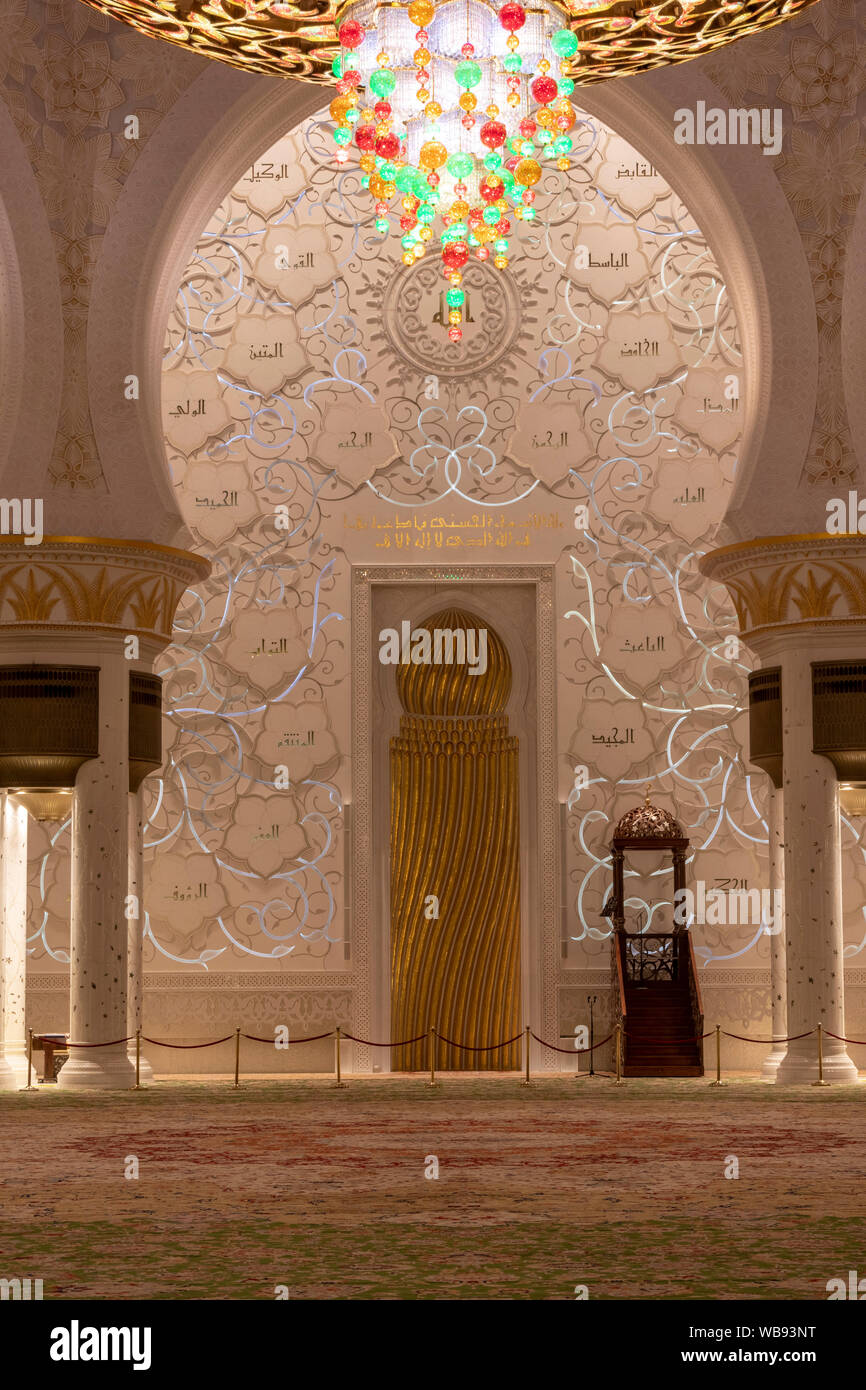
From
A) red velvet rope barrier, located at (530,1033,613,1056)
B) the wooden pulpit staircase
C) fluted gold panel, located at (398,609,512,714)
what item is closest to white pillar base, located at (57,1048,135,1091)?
red velvet rope barrier, located at (530,1033,613,1056)

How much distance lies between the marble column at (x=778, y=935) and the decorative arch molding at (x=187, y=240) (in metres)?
1.53

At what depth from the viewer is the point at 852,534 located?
8.45 meters

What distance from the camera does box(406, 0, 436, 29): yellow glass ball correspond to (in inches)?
197

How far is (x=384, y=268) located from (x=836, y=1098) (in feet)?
20.2

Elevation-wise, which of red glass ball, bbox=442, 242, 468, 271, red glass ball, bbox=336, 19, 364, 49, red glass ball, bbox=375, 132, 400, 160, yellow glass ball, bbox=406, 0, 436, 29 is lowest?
red glass ball, bbox=442, 242, 468, 271

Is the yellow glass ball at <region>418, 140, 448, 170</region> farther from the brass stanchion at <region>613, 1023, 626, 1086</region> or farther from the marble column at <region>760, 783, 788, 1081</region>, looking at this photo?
the brass stanchion at <region>613, 1023, 626, 1086</region>

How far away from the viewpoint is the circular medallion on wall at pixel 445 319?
11.0 m

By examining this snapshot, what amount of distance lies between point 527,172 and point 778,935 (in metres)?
4.89

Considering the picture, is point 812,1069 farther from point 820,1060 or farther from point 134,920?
point 134,920

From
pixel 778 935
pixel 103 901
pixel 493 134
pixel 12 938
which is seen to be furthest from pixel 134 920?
pixel 493 134

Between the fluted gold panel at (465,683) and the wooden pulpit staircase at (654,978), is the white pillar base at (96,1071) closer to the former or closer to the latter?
the wooden pulpit staircase at (654,978)

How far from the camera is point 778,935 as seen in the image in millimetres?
8844

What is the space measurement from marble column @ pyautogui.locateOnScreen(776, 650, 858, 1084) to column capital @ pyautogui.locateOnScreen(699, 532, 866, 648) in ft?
0.48

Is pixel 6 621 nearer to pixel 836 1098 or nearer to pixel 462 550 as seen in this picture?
pixel 462 550
